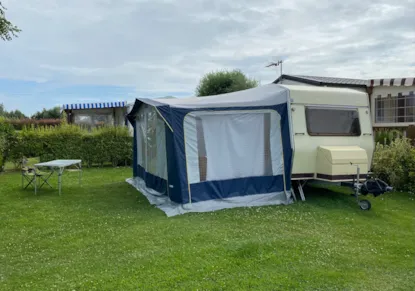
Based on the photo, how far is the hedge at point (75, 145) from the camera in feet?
39.4

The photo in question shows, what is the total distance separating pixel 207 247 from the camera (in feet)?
13.5

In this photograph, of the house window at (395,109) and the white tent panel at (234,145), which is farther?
the house window at (395,109)

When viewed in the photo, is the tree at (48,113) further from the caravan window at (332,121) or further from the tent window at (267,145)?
the caravan window at (332,121)

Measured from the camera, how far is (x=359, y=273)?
11.7ft

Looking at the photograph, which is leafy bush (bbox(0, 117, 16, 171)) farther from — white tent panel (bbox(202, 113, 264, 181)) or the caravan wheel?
the caravan wheel

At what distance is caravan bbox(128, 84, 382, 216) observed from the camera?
6.12m

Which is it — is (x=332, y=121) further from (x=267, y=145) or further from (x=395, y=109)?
(x=395, y=109)

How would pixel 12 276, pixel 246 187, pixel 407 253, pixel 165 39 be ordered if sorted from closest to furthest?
1. pixel 12 276
2. pixel 407 253
3. pixel 246 187
4. pixel 165 39

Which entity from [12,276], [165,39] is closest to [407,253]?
[12,276]

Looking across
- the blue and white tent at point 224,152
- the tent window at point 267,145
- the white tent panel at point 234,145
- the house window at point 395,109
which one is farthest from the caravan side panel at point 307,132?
the house window at point 395,109

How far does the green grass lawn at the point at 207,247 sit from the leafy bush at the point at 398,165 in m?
1.37

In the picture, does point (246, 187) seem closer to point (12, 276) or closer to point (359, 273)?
point (359, 273)

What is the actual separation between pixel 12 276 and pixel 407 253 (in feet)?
14.1

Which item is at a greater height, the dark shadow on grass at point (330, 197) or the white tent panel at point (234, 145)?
the white tent panel at point (234, 145)
